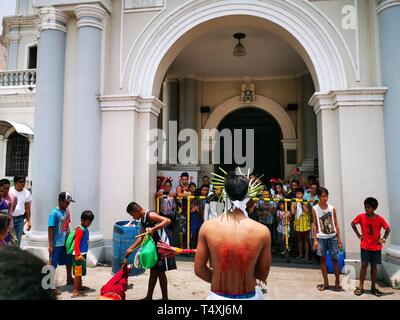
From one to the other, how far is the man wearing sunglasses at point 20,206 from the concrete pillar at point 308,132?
7513 millimetres

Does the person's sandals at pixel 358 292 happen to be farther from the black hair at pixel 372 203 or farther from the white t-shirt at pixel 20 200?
the white t-shirt at pixel 20 200

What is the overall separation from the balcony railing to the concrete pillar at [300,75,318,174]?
377 inches

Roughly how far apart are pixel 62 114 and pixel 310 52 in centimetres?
510

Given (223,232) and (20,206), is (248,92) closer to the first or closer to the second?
(20,206)

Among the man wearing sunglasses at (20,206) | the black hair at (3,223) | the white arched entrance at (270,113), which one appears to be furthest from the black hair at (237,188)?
the white arched entrance at (270,113)

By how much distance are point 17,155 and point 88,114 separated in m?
9.11

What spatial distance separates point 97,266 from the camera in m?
6.37

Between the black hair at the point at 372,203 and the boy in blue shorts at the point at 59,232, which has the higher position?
the black hair at the point at 372,203

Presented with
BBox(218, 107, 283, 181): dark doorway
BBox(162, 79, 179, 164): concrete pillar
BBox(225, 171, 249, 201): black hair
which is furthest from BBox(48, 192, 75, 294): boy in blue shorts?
BBox(218, 107, 283, 181): dark doorway

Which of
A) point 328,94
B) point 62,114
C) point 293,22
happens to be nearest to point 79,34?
point 62,114

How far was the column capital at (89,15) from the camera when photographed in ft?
22.1

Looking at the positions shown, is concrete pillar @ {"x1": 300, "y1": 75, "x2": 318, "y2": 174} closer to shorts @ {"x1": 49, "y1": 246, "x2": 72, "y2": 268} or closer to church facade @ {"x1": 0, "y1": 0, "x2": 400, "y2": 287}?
church facade @ {"x1": 0, "y1": 0, "x2": 400, "y2": 287}

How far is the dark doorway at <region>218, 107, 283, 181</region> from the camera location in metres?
11.9

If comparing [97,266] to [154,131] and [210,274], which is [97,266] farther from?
[210,274]
